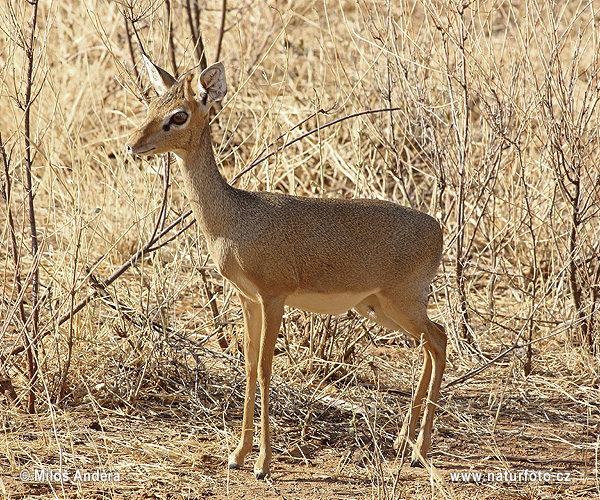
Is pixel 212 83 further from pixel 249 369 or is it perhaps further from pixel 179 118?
pixel 249 369

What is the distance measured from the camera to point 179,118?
3.95 meters

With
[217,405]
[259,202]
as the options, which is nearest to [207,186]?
[259,202]

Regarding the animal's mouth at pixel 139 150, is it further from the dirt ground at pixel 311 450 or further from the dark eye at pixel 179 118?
the dirt ground at pixel 311 450

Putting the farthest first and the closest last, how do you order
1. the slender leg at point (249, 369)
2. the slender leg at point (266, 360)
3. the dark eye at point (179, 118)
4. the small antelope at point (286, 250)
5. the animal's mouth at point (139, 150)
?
the slender leg at point (249, 369) < the slender leg at point (266, 360) < the small antelope at point (286, 250) < the dark eye at point (179, 118) < the animal's mouth at point (139, 150)

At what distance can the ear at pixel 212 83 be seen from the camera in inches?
157

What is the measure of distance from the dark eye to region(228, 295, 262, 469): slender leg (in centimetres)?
105

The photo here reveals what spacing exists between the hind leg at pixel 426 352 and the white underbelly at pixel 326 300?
0.20m

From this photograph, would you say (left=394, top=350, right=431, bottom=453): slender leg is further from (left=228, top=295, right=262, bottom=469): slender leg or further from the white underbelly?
(left=228, top=295, right=262, bottom=469): slender leg

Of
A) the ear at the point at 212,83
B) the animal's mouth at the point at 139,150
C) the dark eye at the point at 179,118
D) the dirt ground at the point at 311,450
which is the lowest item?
the dirt ground at the point at 311,450

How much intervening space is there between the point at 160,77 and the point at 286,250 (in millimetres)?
1133

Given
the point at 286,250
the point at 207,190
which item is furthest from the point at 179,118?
the point at 286,250

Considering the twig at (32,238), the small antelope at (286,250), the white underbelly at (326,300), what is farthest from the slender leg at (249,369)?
the twig at (32,238)

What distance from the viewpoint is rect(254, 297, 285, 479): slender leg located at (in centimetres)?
418

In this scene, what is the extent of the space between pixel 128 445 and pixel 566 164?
137 inches
